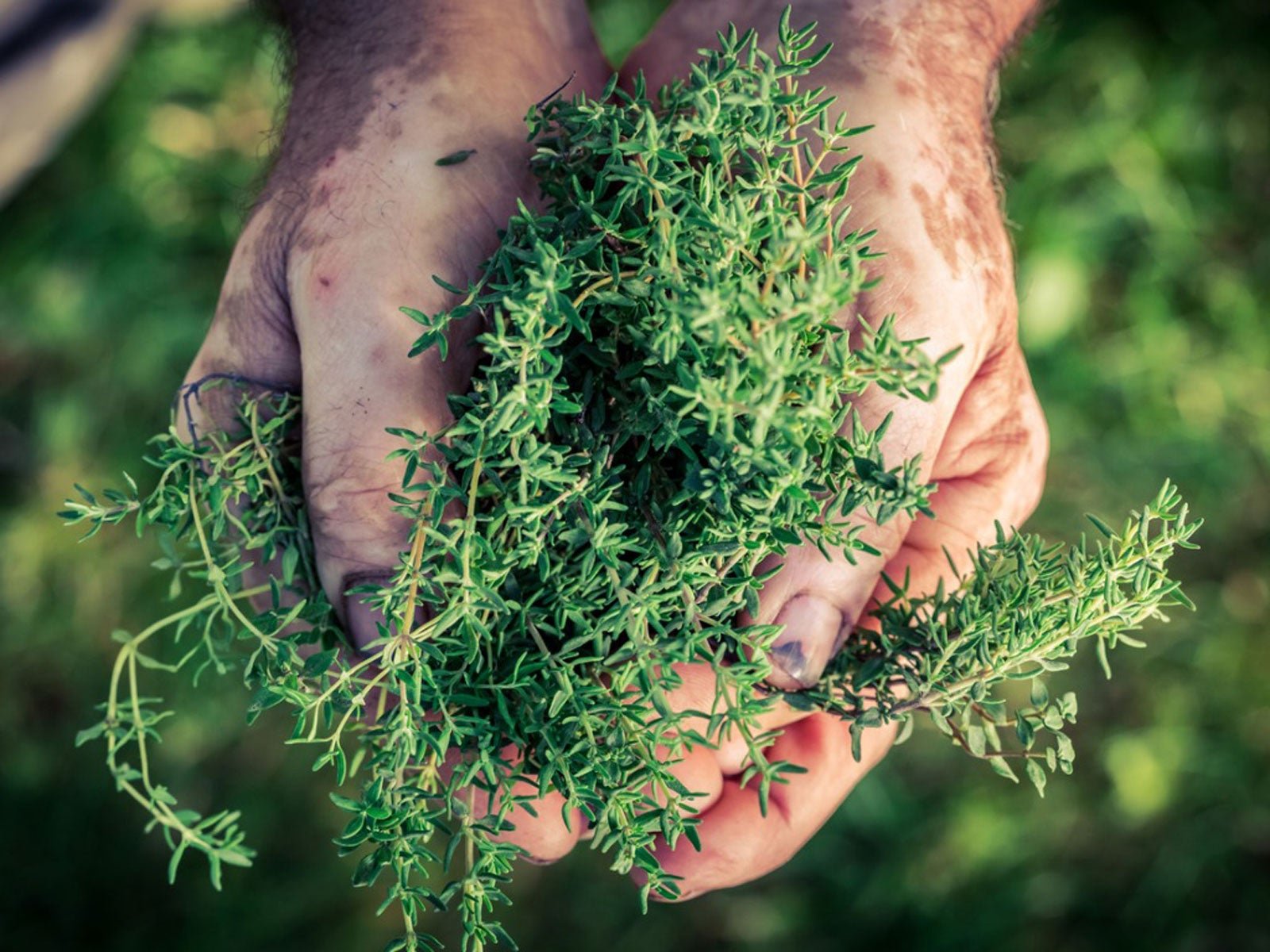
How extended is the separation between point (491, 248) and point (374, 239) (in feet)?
0.65

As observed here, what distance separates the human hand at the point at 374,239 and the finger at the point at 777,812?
0.27 meters

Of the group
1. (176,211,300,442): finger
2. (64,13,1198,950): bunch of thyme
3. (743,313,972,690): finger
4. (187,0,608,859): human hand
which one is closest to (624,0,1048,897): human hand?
(743,313,972,690): finger

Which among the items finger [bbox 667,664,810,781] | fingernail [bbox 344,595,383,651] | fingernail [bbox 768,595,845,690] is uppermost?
fingernail [bbox 344,595,383,651]

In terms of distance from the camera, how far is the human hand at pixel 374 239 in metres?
1.79

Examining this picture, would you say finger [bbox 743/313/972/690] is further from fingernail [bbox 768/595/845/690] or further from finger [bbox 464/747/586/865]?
finger [bbox 464/747/586/865]

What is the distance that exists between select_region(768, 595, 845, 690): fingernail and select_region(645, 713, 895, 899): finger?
37 centimetres

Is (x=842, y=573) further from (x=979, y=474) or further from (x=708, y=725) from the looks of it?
(x=979, y=474)

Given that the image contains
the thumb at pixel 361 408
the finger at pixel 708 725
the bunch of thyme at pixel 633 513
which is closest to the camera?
the bunch of thyme at pixel 633 513

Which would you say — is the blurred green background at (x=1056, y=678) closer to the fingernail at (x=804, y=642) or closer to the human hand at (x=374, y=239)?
the human hand at (x=374, y=239)

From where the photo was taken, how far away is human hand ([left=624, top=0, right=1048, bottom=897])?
1.85 metres

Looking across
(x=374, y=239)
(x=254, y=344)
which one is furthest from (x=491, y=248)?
(x=254, y=344)

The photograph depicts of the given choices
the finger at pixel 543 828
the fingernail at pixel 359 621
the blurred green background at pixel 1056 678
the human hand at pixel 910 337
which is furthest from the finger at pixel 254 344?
the blurred green background at pixel 1056 678

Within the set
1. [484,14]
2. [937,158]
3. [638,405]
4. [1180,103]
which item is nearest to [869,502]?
[638,405]

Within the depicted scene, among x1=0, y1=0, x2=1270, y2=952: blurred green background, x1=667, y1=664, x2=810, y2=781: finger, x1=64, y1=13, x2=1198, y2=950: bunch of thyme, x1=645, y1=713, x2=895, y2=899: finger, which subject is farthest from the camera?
x1=0, y1=0, x2=1270, y2=952: blurred green background
